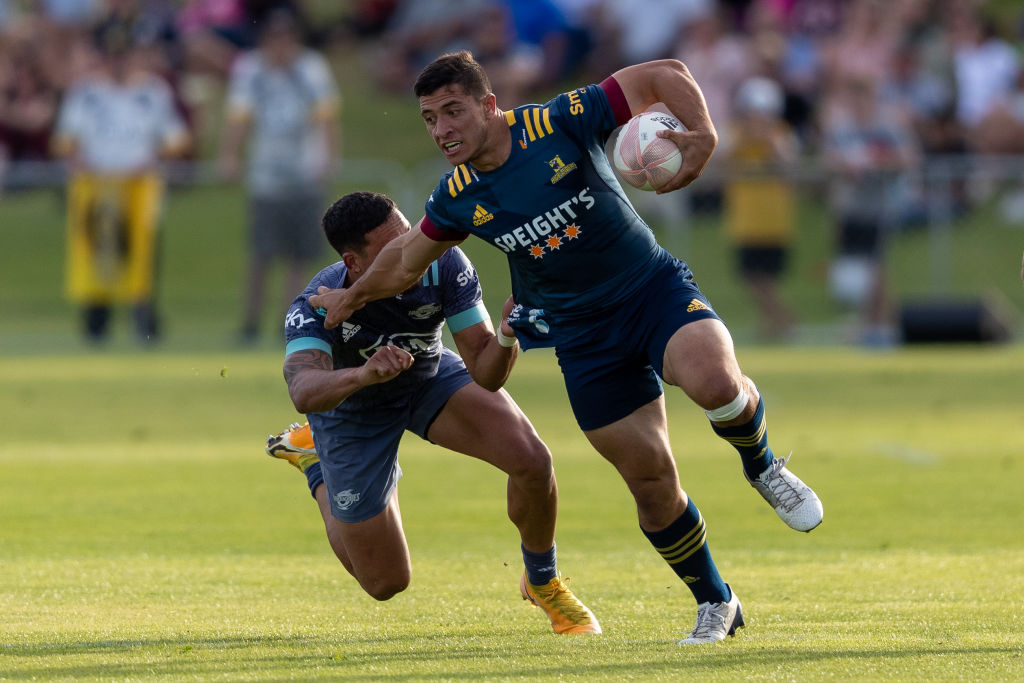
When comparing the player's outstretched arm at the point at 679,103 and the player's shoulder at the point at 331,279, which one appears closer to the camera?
the player's outstretched arm at the point at 679,103

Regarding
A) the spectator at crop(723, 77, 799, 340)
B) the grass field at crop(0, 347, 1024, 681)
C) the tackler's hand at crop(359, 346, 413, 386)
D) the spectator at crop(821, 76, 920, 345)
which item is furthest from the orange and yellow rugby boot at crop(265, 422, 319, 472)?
the spectator at crop(821, 76, 920, 345)

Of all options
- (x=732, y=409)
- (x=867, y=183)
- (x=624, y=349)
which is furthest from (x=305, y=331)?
(x=867, y=183)

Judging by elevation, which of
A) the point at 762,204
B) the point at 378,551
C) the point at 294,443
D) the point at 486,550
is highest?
the point at 294,443

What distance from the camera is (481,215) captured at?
6.90 m

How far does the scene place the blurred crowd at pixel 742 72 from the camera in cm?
1931

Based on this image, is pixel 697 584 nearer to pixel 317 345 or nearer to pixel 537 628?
pixel 537 628

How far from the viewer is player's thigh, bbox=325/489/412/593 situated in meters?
7.70

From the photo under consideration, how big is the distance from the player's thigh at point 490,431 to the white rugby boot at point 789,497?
1.08 m

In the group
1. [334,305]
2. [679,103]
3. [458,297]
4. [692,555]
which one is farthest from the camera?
[458,297]

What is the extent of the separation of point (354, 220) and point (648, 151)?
54.4 inches

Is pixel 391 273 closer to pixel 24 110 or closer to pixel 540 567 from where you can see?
pixel 540 567

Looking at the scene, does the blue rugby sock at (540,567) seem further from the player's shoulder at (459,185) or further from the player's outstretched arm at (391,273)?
the player's shoulder at (459,185)

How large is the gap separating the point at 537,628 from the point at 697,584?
0.77m

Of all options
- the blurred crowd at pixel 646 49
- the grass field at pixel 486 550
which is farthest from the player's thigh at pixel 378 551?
the blurred crowd at pixel 646 49
